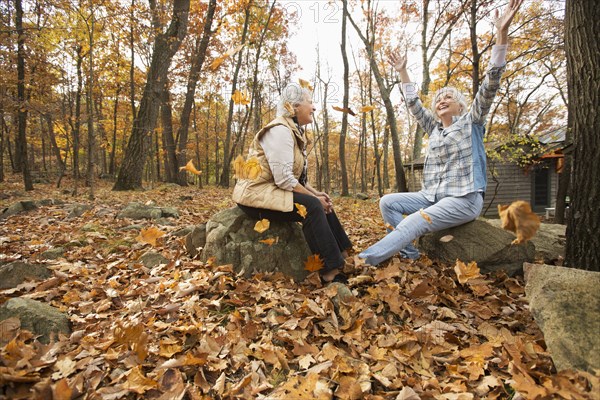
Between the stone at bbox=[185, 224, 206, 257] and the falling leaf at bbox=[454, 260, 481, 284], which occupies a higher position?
the stone at bbox=[185, 224, 206, 257]

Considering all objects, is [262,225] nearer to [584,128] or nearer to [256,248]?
[256,248]

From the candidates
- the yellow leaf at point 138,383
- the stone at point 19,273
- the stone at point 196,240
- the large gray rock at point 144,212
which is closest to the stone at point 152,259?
the stone at point 196,240

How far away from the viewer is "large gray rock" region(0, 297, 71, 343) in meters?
2.06

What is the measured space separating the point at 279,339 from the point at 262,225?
1.17 m

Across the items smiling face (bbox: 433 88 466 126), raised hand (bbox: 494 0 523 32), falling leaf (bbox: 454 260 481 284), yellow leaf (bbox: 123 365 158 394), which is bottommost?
yellow leaf (bbox: 123 365 158 394)

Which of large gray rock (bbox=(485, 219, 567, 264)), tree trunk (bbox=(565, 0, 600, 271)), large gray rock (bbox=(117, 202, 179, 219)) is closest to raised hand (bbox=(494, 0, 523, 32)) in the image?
tree trunk (bbox=(565, 0, 600, 271))

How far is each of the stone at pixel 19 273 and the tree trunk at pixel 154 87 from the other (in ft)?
23.4

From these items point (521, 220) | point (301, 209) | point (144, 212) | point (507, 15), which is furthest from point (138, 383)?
point (144, 212)

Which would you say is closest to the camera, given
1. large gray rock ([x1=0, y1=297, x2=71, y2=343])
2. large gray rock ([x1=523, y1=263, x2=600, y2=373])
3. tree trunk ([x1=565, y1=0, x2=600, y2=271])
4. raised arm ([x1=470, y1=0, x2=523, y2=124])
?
large gray rock ([x1=523, y1=263, x2=600, y2=373])

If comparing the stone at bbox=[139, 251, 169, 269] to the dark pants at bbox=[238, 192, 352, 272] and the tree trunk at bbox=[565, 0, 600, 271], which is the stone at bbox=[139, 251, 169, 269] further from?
the tree trunk at bbox=[565, 0, 600, 271]

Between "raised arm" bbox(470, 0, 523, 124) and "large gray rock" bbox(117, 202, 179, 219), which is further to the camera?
"large gray rock" bbox(117, 202, 179, 219)

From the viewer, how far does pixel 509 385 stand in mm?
1681

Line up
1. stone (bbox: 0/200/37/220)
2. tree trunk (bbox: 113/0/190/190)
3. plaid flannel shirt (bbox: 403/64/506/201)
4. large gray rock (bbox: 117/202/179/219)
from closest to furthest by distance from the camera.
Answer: plaid flannel shirt (bbox: 403/64/506/201) → large gray rock (bbox: 117/202/179/219) → stone (bbox: 0/200/37/220) → tree trunk (bbox: 113/0/190/190)

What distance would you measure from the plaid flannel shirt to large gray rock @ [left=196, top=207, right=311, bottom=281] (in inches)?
61.0
